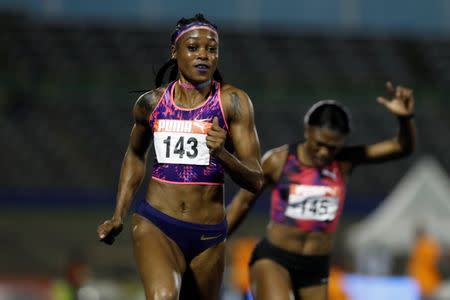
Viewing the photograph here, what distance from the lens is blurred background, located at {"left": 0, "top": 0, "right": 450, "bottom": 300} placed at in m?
14.7

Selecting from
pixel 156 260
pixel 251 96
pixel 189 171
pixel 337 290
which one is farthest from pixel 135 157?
pixel 251 96

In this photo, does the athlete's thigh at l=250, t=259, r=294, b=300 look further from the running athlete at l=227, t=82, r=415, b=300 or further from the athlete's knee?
the athlete's knee

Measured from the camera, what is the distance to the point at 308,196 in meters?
6.76

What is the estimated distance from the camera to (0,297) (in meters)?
11.1

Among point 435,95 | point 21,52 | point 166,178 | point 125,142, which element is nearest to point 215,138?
point 166,178

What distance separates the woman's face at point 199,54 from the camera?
5.29 meters

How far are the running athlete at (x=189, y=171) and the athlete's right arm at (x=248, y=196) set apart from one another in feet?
3.40

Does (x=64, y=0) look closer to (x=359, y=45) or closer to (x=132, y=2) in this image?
(x=132, y=2)

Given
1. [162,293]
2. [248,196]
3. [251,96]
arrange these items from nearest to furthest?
[162,293], [248,196], [251,96]

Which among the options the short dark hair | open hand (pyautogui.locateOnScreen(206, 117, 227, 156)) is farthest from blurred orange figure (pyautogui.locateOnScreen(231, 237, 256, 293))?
open hand (pyautogui.locateOnScreen(206, 117, 227, 156))

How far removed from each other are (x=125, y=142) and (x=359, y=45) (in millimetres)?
6418

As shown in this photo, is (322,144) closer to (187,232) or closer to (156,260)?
(187,232)

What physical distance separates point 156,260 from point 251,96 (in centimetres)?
1421

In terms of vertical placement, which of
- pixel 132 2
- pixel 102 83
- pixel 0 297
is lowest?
pixel 0 297
